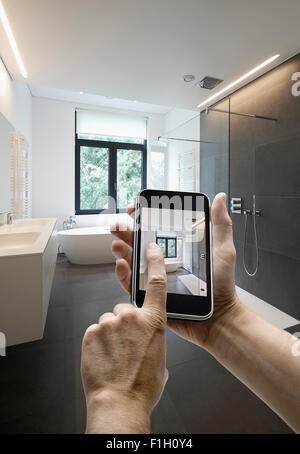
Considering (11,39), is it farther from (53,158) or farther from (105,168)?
(105,168)

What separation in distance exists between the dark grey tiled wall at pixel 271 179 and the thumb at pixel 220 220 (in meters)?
1.66

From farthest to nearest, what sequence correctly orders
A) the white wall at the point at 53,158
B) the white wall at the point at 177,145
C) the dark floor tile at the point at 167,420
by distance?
the white wall at the point at 53,158
the white wall at the point at 177,145
the dark floor tile at the point at 167,420

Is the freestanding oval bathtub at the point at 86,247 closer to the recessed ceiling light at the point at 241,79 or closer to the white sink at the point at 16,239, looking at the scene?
the white sink at the point at 16,239

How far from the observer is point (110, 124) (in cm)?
428

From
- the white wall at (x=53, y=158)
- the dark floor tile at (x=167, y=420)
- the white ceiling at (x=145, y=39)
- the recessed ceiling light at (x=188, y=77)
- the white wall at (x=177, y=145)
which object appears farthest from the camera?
the white wall at (x=53, y=158)

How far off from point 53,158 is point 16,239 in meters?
2.69

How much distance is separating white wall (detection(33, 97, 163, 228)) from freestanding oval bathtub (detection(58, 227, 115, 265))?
0.70 meters

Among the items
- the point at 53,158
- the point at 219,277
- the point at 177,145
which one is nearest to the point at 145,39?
the point at 177,145

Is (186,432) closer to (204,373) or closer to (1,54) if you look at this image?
(204,373)

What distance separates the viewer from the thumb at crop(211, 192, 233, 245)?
595mm

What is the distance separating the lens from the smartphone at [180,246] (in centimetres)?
54

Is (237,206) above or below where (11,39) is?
below

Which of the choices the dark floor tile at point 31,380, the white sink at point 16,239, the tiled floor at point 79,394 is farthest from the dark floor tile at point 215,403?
the white sink at point 16,239

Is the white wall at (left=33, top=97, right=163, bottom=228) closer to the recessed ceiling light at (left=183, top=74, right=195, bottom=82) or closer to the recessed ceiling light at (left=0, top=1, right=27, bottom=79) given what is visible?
the recessed ceiling light at (left=0, top=1, right=27, bottom=79)
